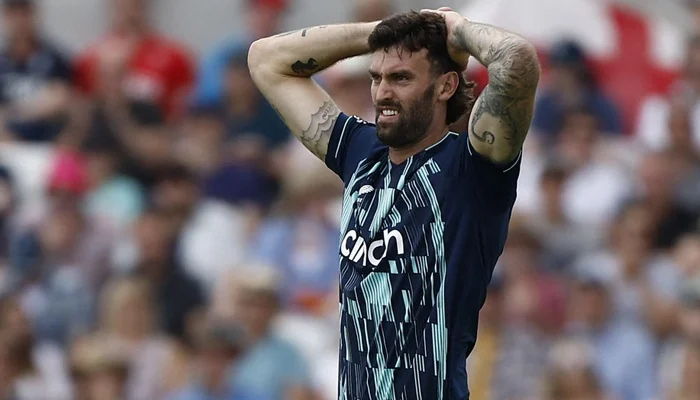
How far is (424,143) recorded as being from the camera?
4590 millimetres

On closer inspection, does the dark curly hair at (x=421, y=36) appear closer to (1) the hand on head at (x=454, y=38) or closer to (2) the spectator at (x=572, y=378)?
(1) the hand on head at (x=454, y=38)

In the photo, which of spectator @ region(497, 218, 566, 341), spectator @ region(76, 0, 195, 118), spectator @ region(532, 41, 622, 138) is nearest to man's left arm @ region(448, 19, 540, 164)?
spectator @ region(497, 218, 566, 341)

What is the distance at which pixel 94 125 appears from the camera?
33.8 feet

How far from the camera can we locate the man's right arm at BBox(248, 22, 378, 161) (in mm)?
5043

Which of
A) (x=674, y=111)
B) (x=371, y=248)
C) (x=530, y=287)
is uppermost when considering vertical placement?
(x=674, y=111)

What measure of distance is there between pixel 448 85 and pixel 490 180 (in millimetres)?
351

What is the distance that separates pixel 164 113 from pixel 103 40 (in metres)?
0.79

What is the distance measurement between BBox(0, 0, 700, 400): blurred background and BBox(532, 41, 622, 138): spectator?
2 centimetres

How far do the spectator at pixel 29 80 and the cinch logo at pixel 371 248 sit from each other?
6.15 meters

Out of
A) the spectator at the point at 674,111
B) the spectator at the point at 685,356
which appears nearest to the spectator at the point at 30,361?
the spectator at the point at 685,356

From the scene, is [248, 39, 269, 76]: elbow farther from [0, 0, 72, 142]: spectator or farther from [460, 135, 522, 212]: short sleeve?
[0, 0, 72, 142]: spectator

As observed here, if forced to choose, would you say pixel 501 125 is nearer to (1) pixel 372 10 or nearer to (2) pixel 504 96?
(2) pixel 504 96

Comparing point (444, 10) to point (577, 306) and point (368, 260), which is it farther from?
point (577, 306)

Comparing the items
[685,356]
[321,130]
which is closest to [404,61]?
[321,130]
